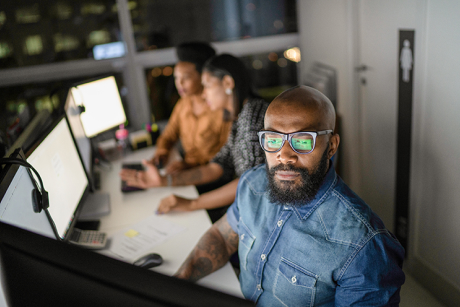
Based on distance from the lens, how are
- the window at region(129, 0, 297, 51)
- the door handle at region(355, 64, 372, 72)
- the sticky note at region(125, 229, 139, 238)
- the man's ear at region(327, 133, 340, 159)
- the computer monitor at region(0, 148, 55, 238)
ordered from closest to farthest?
the computer monitor at region(0, 148, 55, 238) < the man's ear at region(327, 133, 340, 159) < the sticky note at region(125, 229, 139, 238) < the door handle at region(355, 64, 372, 72) < the window at region(129, 0, 297, 51)

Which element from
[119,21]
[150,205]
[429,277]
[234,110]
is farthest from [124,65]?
[429,277]

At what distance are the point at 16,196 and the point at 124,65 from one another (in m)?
2.34

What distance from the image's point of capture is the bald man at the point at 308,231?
101 cm

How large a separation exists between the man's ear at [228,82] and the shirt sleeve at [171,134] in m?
0.81

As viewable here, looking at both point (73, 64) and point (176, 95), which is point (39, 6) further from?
point (176, 95)

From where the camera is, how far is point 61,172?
4.85 ft

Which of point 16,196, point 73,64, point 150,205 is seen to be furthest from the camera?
point 73,64

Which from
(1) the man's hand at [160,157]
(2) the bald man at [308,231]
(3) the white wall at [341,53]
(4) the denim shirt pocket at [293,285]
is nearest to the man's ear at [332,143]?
(2) the bald man at [308,231]

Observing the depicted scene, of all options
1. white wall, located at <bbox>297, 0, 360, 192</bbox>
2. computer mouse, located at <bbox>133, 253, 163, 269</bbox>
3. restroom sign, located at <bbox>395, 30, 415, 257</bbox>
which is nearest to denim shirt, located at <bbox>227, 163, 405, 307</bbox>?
computer mouse, located at <bbox>133, 253, 163, 269</bbox>

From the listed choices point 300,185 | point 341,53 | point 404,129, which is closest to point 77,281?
point 300,185

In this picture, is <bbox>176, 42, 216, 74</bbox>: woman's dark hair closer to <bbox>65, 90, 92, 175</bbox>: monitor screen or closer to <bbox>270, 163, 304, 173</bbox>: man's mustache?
<bbox>65, 90, 92, 175</bbox>: monitor screen

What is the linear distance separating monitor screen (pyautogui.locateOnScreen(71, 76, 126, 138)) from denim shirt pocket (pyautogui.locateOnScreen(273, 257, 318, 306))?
1.68 m

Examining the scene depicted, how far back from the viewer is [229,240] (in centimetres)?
143

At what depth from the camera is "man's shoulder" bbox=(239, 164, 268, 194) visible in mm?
1330
